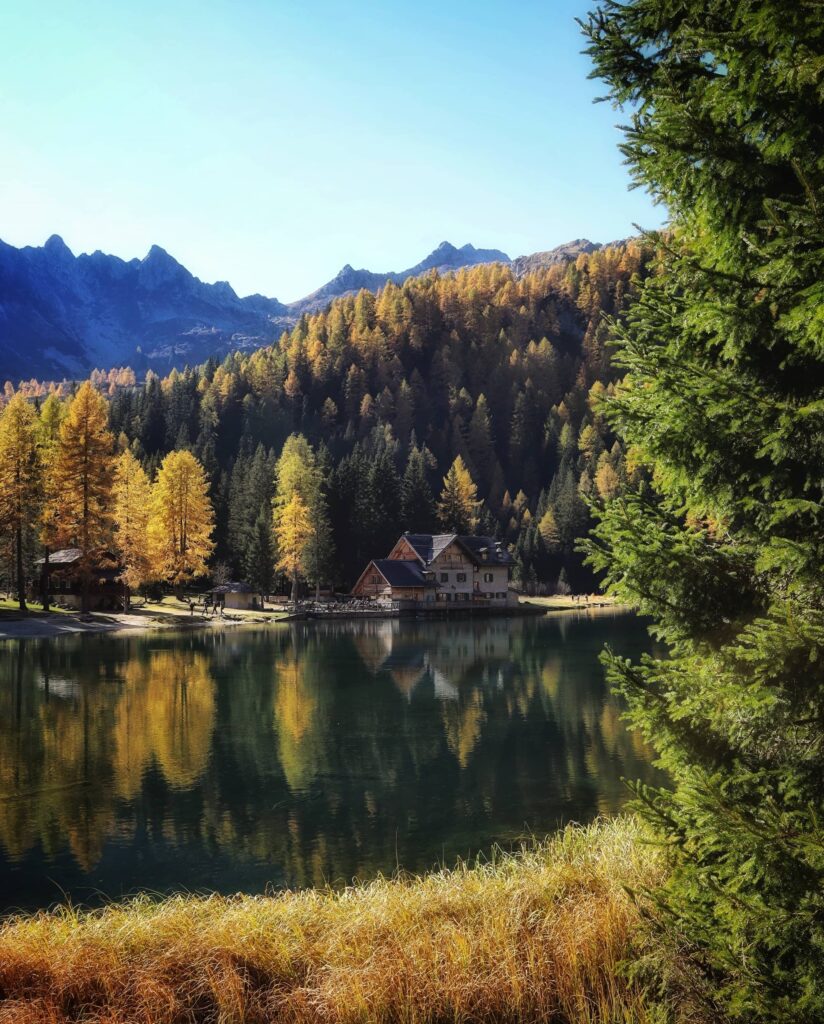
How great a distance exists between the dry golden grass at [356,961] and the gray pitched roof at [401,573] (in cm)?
7772

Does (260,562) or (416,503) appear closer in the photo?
(260,562)

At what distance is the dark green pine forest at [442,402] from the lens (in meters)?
119

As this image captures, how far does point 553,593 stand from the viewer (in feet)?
383

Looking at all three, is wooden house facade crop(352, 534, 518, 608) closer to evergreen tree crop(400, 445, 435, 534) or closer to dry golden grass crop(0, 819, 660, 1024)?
evergreen tree crop(400, 445, 435, 534)

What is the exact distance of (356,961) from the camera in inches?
314

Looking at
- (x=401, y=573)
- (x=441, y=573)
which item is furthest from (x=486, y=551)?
(x=401, y=573)

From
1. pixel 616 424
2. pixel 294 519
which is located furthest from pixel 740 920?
pixel 294 519

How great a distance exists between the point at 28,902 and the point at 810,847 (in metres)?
12.7

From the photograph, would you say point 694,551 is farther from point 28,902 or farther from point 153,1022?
point 28,902

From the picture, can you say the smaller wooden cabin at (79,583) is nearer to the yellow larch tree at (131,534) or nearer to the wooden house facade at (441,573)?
the yellow larch tree at (131,534)

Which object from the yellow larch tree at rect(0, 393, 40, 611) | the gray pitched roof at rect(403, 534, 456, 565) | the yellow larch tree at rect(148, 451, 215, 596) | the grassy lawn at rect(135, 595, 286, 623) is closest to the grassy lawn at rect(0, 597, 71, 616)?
the yellow larch tree at rect(0, 393, 40, 611)

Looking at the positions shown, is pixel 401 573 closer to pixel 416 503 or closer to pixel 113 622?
pixel 416 503

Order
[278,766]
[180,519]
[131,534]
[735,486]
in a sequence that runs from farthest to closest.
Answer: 1. [180,519]
2. [131,534]
3. [278,766]
4. [735,486]

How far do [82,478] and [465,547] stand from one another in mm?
44004
